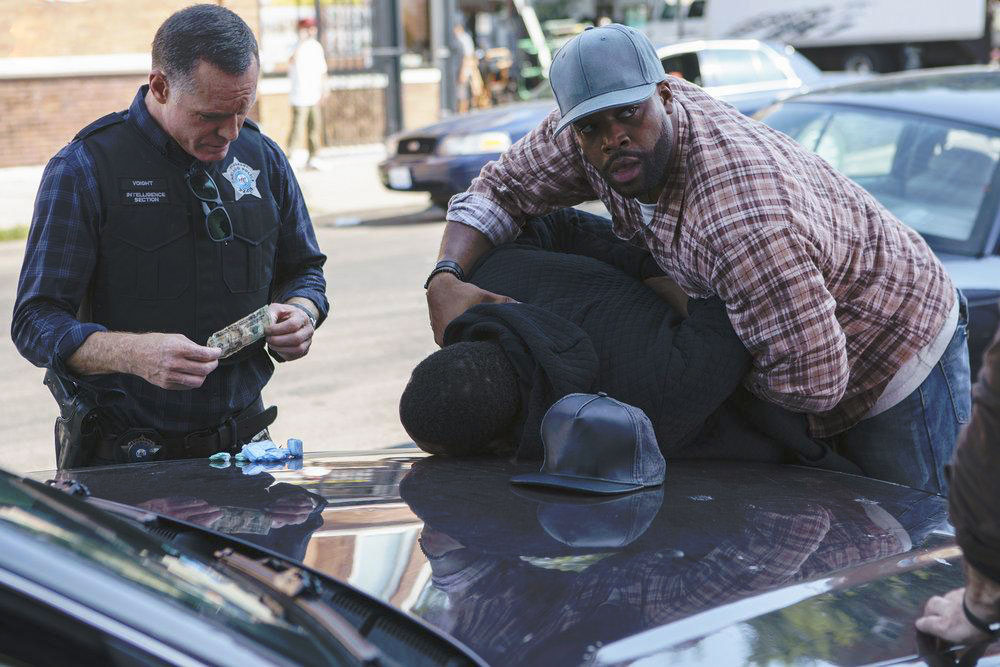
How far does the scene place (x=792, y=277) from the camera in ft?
7.70

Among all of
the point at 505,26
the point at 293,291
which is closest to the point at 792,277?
the point at 293,291

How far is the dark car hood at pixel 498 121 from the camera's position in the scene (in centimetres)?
1179

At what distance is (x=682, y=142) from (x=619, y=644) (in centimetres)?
127

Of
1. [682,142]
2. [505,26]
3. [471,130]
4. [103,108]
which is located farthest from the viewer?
[505,26]

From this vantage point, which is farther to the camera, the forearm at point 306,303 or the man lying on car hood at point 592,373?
the forearm at point 306,303

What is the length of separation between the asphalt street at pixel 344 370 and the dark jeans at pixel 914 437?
10.1 feet

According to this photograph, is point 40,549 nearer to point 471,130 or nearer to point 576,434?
point 576,434

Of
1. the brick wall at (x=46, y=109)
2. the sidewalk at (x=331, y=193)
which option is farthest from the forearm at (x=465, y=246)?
the brick wall at (x=46, y=109)

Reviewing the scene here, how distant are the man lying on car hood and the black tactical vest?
65 cm

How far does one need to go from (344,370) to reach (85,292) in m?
4.21

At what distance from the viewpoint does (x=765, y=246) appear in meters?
2.35

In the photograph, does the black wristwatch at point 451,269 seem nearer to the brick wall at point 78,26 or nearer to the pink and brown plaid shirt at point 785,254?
the pink and brown plaid shirt at point 785,254

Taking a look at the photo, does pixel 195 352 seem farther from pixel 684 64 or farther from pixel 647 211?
pixel 684 64

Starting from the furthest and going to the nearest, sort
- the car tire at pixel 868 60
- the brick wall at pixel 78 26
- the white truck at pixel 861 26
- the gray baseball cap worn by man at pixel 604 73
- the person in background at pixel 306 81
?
the car tire at pixel 868 60 < the white truck at pixel 861 26 < the person in background at pixel 306 81 < the brick wall at pixel 78 26 < the gray baseball cap worn by man at pixel 604 73
